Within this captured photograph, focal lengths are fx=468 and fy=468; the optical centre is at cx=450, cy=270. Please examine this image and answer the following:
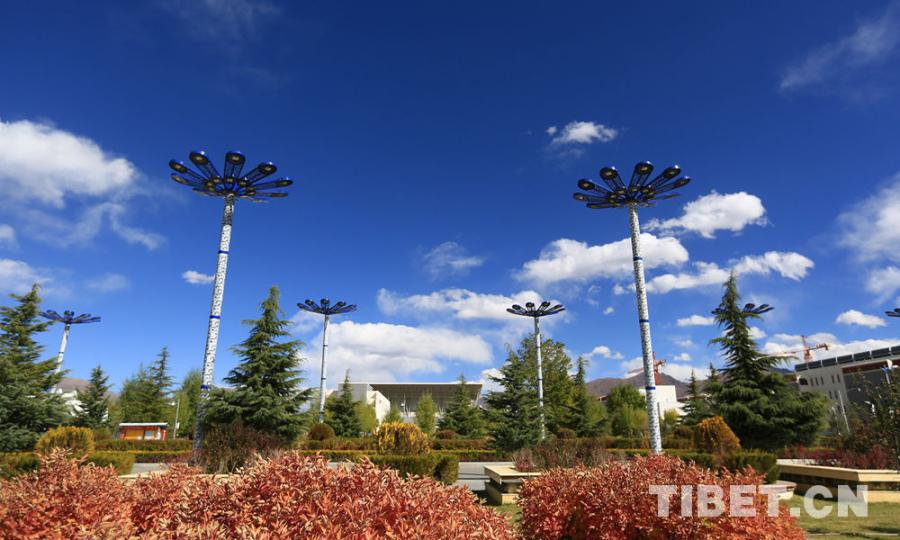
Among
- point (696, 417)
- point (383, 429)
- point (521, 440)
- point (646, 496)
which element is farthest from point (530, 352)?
point (646, 496)

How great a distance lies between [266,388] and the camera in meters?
18.1

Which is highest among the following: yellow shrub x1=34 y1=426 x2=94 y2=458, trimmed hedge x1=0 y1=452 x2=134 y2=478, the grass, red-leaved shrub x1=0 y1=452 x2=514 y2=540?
red-leaved shrub x1=0 y1=452 x2=514 y2=540

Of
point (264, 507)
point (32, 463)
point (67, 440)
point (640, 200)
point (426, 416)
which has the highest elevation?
point (640, 200)

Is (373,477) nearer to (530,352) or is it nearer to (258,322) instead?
(258,322)

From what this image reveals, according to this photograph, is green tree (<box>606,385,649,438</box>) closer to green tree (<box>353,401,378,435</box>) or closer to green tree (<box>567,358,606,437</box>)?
green tree (<box>567,358,606,437</box>)

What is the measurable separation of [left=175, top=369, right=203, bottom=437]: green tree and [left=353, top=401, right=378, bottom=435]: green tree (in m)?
13.0

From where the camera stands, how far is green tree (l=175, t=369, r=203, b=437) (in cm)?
3985

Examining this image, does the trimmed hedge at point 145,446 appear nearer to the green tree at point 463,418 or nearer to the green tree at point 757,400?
the green tree at point 463,418

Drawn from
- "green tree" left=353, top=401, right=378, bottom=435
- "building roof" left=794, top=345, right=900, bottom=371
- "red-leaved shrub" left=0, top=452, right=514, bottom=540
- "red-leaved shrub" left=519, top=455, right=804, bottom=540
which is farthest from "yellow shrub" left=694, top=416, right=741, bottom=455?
"building roof" left=794, top=345, right=900, bottom=371

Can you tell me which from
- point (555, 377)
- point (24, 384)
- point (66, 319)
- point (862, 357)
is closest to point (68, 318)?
Result: point (66, 319)

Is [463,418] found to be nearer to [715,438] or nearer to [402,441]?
[715,438]

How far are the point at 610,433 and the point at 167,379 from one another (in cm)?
4496

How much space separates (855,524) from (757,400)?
1493 centimetres

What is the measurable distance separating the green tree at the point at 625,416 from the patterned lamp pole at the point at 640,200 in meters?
23.3
